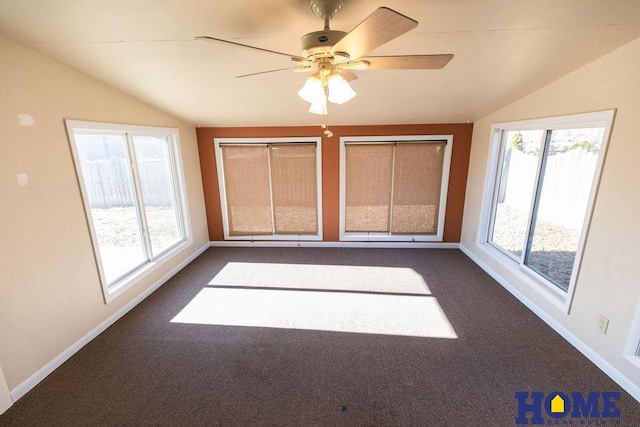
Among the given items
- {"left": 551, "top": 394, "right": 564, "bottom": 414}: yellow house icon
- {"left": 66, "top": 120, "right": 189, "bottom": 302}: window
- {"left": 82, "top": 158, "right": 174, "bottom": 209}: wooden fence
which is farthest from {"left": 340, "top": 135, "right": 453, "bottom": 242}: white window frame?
{"left": 551, "top": 394, "right": 564, "bottom": 414}: yellow house icon

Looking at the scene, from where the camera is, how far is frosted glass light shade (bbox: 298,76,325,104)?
1633 mm

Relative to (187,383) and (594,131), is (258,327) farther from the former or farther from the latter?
(594,131)

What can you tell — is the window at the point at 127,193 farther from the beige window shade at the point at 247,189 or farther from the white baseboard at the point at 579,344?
the white baseboard at the point at 579,344

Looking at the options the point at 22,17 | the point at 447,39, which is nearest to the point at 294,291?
the point at 447,39

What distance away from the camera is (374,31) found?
1.15 metres

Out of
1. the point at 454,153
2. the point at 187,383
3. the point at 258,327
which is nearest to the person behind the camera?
the point at 187,383

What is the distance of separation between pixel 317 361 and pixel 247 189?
3.10 metres

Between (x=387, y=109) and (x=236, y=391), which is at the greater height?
(x=387, y=109)

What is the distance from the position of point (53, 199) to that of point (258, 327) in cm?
201

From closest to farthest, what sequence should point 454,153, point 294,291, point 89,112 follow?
1. point 89,112
2. point 294,291
3. point 454,153

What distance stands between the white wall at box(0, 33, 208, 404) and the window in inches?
4.9

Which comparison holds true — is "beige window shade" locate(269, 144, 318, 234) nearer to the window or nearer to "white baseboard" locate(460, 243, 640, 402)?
the window

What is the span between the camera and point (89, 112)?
8.20ft

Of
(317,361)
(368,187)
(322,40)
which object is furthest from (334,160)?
(322,40)
